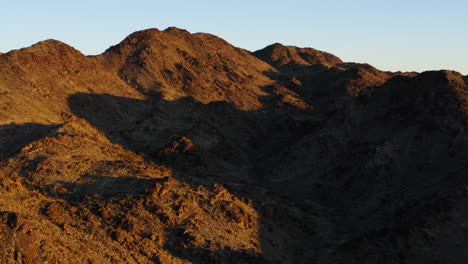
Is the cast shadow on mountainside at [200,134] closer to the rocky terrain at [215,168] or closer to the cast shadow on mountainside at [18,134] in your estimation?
the rocky terrain at [215,168]

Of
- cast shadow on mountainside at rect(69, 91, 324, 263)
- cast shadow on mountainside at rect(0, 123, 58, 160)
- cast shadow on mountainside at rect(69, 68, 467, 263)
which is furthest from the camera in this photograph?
cast shadow on mountainside at rect(69, 91, 324, 263)

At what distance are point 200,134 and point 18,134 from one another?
44.3ft

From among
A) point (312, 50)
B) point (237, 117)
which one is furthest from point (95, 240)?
point (312, 50)

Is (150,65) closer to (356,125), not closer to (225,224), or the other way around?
(356,125)

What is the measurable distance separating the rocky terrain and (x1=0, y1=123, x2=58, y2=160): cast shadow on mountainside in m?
0.13

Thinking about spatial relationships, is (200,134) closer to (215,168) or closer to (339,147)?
(215,168)

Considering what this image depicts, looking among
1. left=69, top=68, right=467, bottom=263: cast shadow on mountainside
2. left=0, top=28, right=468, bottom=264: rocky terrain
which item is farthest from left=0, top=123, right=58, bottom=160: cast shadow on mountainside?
left=69, top=68, right=467, bottom=263: cast shadow on mountainside

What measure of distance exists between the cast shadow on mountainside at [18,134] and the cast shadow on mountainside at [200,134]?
614 centimetres

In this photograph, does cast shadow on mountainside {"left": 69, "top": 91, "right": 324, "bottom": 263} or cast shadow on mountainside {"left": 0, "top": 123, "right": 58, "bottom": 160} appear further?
cast shadow on mountainside {"left": 69, "top": 91, "right": 324, "bottom": 263}

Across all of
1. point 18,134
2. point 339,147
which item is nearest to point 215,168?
point 339,147

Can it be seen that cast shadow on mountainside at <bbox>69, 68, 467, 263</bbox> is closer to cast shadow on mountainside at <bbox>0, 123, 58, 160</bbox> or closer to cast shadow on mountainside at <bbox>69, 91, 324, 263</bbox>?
cast shadow on mountainside at <bbox>69, 91, 324, 263</bbox>

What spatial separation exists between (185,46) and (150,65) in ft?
28.2

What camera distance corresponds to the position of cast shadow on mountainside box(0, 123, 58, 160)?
29.9 metres

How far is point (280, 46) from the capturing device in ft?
272
